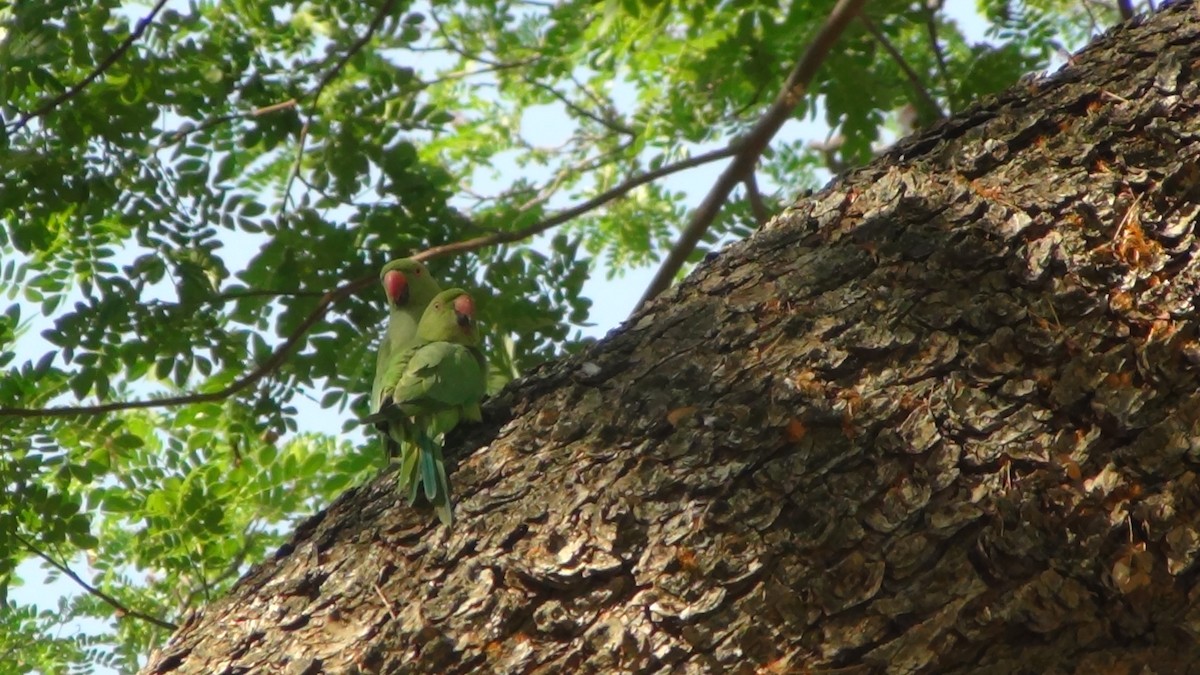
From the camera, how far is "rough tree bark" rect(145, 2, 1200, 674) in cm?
161

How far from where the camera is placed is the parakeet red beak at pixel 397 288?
2963mm

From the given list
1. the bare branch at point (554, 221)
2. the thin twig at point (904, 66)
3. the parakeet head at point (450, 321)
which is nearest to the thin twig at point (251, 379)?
the bare branch at point (554, 221)

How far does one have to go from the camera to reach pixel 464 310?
2.57 metres

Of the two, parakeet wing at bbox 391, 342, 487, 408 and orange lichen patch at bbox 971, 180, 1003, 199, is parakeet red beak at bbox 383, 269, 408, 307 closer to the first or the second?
parakeet wing at bbox 391, 342, 487, 408

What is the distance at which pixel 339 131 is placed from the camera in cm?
395

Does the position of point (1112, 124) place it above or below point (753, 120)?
below

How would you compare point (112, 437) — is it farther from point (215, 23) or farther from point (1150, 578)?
point (1150, 578)

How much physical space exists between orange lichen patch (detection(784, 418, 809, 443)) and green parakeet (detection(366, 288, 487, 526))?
589mm

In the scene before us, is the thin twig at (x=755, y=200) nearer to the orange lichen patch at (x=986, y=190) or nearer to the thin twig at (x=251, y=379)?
the thin twig at (x=251, y=379)

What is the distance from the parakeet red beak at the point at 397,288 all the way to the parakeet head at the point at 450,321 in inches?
13.7

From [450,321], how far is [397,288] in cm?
45

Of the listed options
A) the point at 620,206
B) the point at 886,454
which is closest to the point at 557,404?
the point at 886,454

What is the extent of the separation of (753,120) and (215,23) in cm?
235

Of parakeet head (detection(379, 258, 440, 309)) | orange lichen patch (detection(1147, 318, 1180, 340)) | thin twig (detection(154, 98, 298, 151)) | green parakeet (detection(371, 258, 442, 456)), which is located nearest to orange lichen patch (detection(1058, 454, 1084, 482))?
orange lichen patch (detection(1147, 318, 1180, 340))
